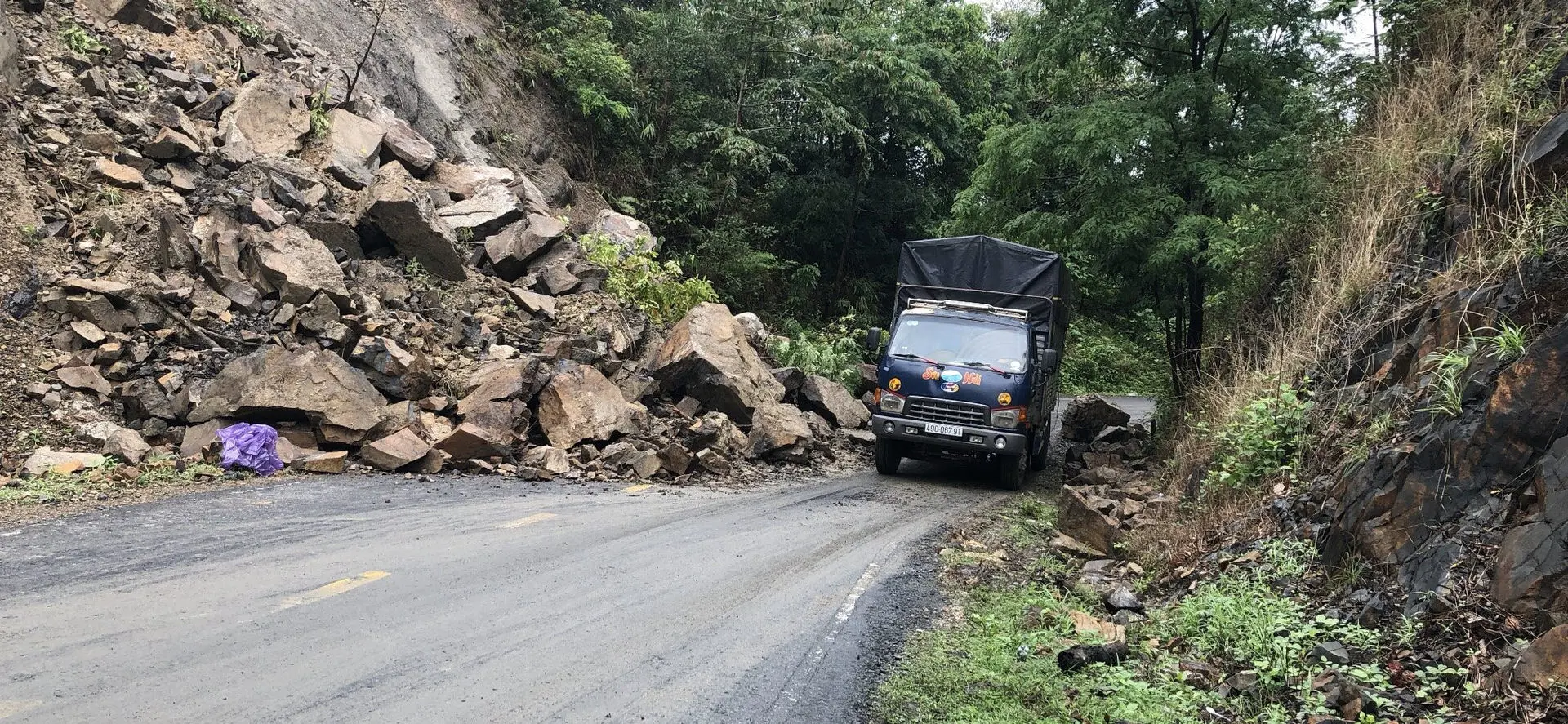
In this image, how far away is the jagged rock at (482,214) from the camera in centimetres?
1491

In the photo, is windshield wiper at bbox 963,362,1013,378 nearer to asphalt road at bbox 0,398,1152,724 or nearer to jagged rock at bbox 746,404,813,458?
jagged rock at bbox 746,404,813,458

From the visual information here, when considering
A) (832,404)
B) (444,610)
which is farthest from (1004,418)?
(444,610)

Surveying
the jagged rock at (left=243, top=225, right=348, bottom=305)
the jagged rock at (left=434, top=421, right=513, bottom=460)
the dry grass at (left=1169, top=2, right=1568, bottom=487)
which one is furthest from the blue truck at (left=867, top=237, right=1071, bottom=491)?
the jagged rock at (left=243, top=225, right=348, bottom=305)

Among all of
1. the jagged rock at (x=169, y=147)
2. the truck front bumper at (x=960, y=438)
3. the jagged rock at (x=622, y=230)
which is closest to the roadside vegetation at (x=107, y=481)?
the jagged rock at (x=169, y=147)

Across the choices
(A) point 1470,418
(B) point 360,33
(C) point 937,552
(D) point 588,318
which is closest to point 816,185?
(B) point 360,33


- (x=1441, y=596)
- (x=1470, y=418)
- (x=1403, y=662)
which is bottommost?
(x=1403, y=662)

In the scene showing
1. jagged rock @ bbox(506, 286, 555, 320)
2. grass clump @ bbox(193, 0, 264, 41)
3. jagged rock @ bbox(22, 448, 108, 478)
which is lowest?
jagged rock @ bbox(22, 448, 108, 478)

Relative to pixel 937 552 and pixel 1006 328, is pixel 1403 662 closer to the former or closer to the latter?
pixel 937 552

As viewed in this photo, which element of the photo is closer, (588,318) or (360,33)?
(588,318)

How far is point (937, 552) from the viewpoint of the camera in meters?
8.29

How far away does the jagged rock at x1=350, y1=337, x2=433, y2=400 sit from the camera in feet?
36.4

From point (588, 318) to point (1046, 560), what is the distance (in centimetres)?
832

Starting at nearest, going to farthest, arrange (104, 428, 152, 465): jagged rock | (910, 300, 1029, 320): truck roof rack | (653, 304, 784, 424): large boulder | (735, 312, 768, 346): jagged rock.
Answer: (104, 428, 152, 465): jagged rock
(653, 304, 784, 424): large boulder
(910, 300, 1029, 320): truck roof rack
(735, 312, 768, 346): jagged rock

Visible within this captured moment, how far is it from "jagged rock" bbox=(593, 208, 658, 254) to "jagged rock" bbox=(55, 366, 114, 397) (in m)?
9.03
